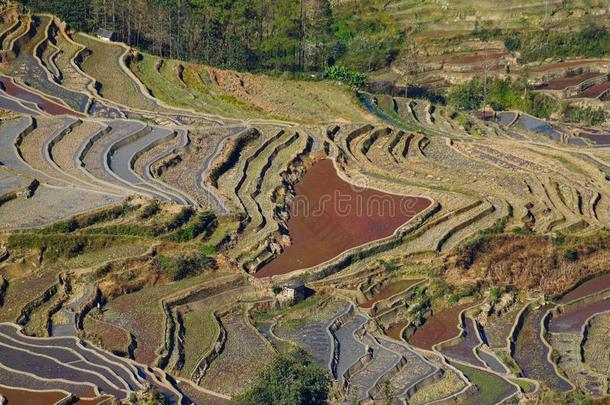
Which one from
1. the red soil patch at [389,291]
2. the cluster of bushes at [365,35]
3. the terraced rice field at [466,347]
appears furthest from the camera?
the cluster of bushes at [365,35]

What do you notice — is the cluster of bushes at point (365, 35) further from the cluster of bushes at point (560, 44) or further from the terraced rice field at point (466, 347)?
the terraced rice field at point (466, 347)

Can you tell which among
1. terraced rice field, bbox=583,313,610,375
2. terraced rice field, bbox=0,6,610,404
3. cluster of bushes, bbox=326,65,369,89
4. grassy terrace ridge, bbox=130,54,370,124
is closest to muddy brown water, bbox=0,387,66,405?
terraced rice field, bbox=0,6,610,404

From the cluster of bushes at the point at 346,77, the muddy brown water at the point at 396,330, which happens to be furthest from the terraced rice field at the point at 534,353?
the cluster of bushes at the point at 346,77

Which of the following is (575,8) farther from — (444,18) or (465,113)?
(465,113)

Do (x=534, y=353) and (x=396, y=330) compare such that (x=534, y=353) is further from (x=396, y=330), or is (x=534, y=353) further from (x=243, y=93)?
(x=243, y=93)

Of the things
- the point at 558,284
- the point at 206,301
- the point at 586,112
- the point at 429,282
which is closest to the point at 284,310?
the point at 206,301
